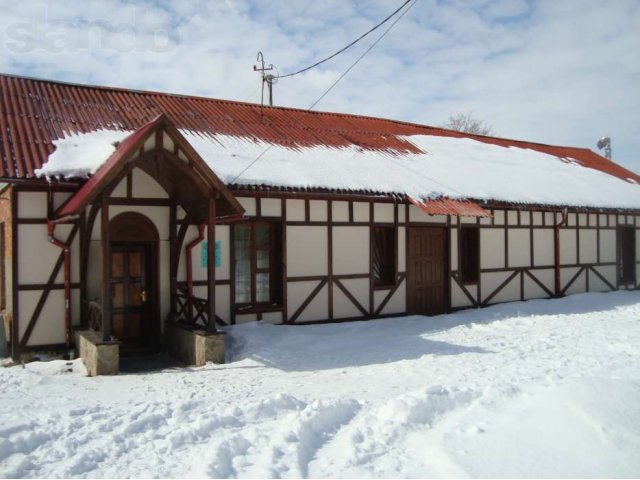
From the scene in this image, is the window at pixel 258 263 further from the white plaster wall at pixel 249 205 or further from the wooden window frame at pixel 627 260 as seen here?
the wooden window frame at pixel 627 260

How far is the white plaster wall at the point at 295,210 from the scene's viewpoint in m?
10.3

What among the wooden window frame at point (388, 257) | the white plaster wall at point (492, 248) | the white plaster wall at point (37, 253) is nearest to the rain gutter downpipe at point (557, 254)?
the white plaster wall at point (492, 248)

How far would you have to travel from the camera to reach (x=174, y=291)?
9.12 metres

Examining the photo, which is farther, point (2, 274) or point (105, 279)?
point (2, 274)

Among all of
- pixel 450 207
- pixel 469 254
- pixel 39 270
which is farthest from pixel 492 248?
pixel 39 270

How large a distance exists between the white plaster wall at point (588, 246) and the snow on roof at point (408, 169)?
887mm

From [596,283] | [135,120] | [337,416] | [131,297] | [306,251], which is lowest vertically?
[337,416]

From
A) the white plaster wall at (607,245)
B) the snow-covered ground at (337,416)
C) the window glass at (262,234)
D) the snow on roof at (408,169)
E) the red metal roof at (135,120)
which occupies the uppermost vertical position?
the red metal roof at (135,120)

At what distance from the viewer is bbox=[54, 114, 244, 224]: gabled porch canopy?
6.98 metres

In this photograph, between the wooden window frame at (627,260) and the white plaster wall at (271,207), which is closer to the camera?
the white plaster wall at (271,207)

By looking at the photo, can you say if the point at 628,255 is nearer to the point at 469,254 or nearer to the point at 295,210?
the point at 469,254

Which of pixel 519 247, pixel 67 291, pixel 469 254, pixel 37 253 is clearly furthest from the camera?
pixel 519 247

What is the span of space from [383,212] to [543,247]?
547 cm

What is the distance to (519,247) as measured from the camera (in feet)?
45.6
